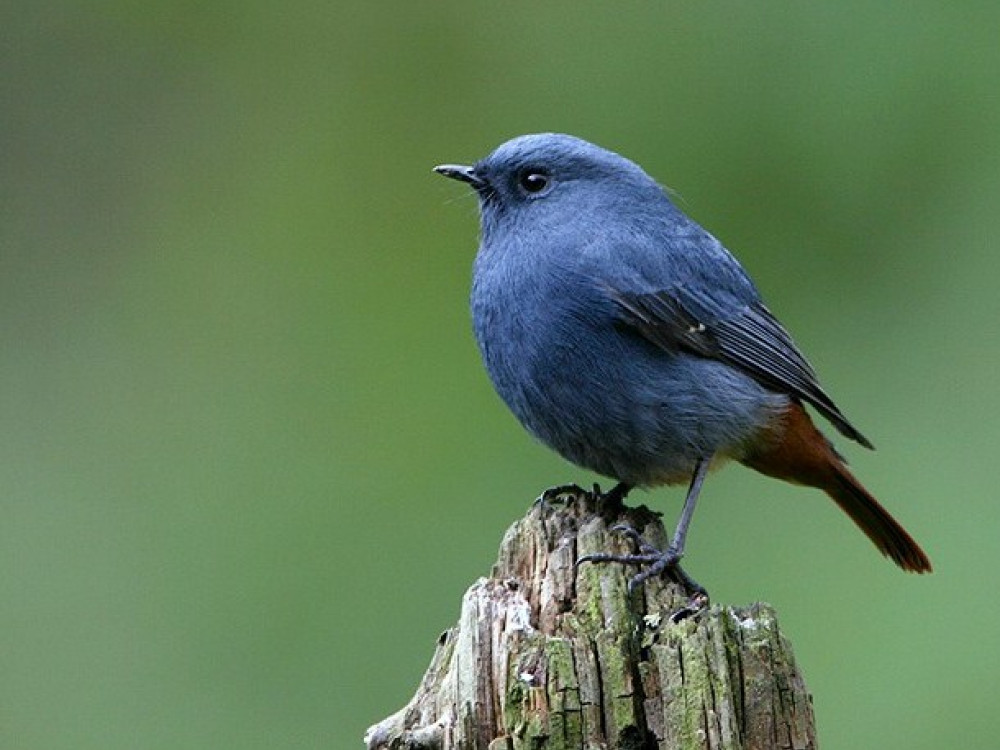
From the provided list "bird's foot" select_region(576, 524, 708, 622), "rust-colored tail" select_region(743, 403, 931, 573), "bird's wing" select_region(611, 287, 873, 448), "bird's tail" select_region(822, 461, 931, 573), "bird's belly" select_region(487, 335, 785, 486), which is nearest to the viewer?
"bird's foot" select_region(576, 524, 708, 622)

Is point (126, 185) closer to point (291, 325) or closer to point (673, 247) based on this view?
point (291, 325)

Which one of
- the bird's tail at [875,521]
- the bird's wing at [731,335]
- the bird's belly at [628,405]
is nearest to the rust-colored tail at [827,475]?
the bird's tail at [875,521]

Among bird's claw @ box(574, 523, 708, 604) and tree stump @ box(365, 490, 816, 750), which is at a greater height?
bird's claw @ box(574, 523, 708, 604)

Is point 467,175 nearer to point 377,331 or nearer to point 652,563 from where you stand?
point 652,563

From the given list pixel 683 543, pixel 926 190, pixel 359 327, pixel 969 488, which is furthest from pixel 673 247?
pixel 359 327

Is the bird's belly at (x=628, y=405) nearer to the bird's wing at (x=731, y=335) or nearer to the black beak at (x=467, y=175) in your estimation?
the bird's wing at (x=731, y=335)

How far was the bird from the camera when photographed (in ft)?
20.5

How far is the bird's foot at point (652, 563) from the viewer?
5.11 metres

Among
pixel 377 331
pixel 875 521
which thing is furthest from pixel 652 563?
pixel 377 331

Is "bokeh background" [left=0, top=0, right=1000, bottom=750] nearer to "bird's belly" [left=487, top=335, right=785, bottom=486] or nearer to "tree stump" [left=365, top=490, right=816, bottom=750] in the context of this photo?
"bird's belly" [left=487, top=335, right=785, bottom=486]

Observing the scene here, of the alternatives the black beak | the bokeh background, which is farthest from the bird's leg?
the bokeh background

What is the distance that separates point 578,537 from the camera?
212 inches

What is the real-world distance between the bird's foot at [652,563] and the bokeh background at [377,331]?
6.39 ft

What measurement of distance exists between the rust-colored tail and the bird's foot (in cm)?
122
